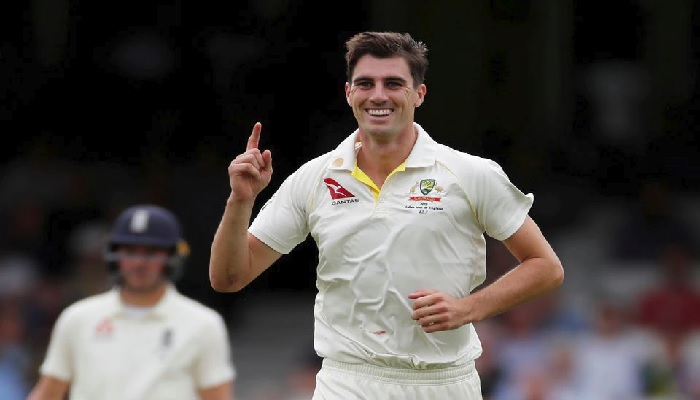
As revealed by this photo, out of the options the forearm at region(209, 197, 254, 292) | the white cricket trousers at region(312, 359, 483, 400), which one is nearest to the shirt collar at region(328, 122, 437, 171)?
the forearm at region(209, 197, 254, 292)

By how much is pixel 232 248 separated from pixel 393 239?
1.78ft

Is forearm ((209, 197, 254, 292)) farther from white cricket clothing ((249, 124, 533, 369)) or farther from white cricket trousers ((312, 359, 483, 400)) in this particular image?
white cricket trousers ((312, 359, 483, 400))

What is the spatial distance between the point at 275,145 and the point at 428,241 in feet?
26.5

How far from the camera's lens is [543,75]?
13625 millimetres

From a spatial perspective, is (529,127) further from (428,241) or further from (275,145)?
(428,241)

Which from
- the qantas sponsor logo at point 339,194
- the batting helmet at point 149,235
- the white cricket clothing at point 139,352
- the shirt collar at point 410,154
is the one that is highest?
the shirt collar at point 410,154

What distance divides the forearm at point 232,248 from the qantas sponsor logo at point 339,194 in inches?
11.4

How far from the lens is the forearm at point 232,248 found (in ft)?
16.3

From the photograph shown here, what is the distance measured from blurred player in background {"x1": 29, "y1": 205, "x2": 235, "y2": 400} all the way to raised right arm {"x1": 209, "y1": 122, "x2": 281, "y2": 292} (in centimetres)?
158

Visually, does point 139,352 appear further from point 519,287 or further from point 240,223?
point 519,287

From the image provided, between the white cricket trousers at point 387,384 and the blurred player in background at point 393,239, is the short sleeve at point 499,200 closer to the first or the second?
the blurred player in background at point 393,239

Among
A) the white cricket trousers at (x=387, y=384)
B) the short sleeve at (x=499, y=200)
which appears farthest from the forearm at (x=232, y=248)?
the short sleeve at (x=499, y=200)

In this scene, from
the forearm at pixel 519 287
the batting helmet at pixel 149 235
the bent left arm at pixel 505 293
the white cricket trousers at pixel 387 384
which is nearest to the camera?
the bent left arm at pixel 505 293

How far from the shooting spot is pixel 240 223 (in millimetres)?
4992
